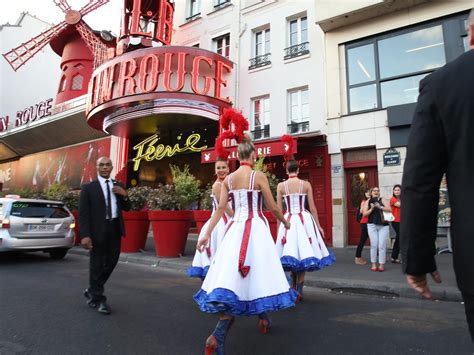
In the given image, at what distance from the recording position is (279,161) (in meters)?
13.0

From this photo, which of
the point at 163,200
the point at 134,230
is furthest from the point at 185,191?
the point at 134,230

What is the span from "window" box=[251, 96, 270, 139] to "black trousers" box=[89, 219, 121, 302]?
9555mm

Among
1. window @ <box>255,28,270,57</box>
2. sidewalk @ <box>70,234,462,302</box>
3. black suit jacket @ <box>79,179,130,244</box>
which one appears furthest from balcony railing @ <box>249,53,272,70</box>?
black suit jacket @ <box>79,179,130,244</box>

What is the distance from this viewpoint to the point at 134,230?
9.76 m

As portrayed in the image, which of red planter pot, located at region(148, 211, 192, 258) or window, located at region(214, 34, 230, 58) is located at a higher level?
window, located at region(214, 34, 230, 58)

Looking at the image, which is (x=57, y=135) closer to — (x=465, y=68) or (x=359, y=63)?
(x=359, y=63)

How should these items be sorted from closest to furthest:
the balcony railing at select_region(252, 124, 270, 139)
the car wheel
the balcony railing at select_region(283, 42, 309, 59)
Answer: the car wheel
the balcony railing at select_region(283, 42, 309, 59)
the balcony railing at select_region(252, 124, 270, 139)

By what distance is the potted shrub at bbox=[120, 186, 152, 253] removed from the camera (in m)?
9.65

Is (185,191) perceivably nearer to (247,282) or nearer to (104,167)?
(104,167)

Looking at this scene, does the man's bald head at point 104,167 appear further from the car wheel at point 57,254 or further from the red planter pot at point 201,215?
the car wheel at point 57,254

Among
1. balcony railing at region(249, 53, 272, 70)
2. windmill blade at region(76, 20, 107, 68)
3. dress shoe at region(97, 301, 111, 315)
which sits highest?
windmill blade at region(76, 20, 107, 68)

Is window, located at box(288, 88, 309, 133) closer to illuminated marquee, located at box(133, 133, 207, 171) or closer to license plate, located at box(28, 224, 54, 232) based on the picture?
illuminated marquee, located at box(133, 133, 207, 171)

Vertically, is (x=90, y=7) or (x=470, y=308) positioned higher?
(x=90, y=7)

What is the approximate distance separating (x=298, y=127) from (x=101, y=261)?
31.1 ft
